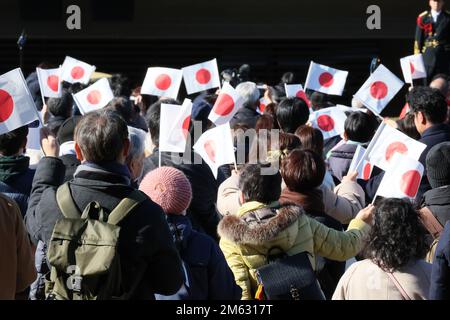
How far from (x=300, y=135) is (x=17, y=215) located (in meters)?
2.46

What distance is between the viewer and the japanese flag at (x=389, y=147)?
511 centimetres

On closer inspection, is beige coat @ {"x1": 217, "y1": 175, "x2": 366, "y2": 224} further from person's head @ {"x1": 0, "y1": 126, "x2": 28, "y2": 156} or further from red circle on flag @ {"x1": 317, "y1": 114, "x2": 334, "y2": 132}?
red circle on flag @ {"x1": 317, "y1": 114, "x2": 334, "y2": 132}

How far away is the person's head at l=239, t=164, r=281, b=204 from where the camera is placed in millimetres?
4059

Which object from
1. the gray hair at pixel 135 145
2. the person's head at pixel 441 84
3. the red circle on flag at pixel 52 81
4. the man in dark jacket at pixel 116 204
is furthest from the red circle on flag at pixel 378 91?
the man in dark jacket at pixel 116 204

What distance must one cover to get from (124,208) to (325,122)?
14.8ft

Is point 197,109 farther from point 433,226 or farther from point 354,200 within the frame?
point 433,226

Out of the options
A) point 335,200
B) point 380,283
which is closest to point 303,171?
point 335,200

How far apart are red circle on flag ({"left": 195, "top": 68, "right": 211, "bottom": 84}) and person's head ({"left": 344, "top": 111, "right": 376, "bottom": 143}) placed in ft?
9.91

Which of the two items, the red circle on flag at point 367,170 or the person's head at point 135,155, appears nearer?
the person's head at point 135,155

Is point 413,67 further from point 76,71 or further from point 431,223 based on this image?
point 431,223

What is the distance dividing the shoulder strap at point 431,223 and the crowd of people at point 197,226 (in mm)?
21

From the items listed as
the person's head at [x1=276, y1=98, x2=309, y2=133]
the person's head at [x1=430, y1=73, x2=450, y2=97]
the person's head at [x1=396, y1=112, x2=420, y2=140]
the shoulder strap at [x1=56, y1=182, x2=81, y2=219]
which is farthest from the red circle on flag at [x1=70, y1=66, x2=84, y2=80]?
the shoulder strap at [x1=56, y1=182, x2=81, y2=219]

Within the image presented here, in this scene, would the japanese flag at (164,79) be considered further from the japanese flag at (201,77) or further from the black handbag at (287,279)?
the black handbag at (287,279)

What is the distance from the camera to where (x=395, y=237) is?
369 centimetres
